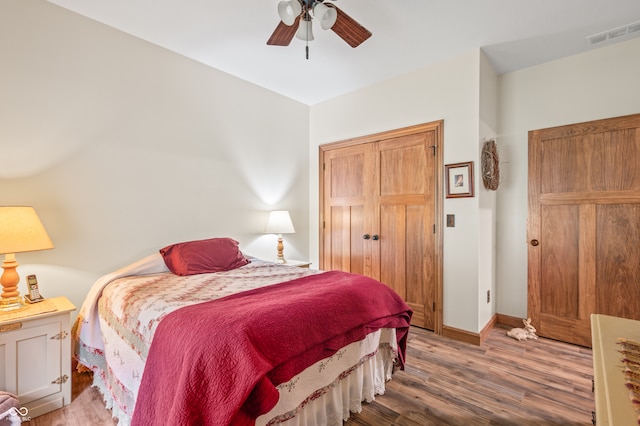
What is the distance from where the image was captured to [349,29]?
2066 millimetres

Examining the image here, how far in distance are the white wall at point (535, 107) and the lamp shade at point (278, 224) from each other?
237 cm

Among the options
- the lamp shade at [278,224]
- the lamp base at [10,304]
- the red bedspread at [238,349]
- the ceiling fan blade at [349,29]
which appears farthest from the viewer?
the lamp shade at [278,224]

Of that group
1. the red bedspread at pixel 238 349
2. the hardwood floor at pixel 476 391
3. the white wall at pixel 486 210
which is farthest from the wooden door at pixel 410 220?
the red bedspread at pixel 238 349

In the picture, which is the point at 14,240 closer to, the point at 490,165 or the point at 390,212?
the point at 390,212

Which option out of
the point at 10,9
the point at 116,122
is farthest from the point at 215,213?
the point at 10,9

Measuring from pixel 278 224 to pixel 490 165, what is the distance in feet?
7.59

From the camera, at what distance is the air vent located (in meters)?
2.47

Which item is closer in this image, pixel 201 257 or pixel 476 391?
pixel 476 391

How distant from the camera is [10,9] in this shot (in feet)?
6.93

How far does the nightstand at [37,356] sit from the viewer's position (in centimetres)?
173

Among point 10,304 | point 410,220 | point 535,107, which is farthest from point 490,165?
point 10,304

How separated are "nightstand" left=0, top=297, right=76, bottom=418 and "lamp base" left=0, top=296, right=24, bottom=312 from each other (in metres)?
0.04

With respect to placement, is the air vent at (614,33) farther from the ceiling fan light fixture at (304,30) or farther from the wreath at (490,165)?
the ceiling fan light fixture at (304,30)

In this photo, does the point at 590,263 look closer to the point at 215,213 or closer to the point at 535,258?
the point at 535,258
